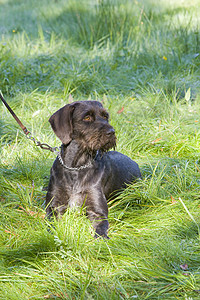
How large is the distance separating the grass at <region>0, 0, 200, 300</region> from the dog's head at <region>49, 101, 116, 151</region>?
62 centimetres

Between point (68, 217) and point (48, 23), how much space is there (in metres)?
6.87

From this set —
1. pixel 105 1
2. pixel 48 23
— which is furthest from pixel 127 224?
pixel 48 23

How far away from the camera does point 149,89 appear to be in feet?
19.8

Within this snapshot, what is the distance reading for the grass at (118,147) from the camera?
8.55 ft

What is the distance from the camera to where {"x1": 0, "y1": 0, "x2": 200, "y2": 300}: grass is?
261cm

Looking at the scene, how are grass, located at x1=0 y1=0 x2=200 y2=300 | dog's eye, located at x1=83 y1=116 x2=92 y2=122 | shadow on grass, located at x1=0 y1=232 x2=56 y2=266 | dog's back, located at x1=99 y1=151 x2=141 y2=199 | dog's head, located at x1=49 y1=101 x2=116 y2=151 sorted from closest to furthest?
grass, located at x1=0 y1=0 x2=200 y2=300 < shadow on grass, located at x1=0 y1=232 x2=56 y2=266 < dog's head, located at x1=49 y1=101 x2=116 y2=151 < dog's eye, located at x1=83 y1=116 x2=92 y2=122 < dog's back, located at x1=99 y1=151 x2=141 y2=199

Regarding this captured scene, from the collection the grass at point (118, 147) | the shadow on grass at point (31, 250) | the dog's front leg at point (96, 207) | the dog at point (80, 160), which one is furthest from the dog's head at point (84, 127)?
the shadow on grass at point (31, 250)

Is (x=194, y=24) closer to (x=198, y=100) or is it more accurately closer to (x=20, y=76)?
(x=198, y=100)

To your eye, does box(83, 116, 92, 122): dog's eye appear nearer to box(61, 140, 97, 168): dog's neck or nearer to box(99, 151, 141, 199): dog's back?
box(61, 140, 97, 168): dog's neck

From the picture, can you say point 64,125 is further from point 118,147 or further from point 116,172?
point 118,147

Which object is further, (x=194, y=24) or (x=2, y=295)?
(x=194, y=24)

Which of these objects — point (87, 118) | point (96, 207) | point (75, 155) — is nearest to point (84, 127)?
point (87, 118)

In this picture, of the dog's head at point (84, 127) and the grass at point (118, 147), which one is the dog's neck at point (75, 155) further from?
the grass at point (118, 147)

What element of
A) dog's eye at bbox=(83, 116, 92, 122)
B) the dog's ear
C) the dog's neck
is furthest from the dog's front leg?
dog's eye at bbox=(83, 116, 92, 122)
